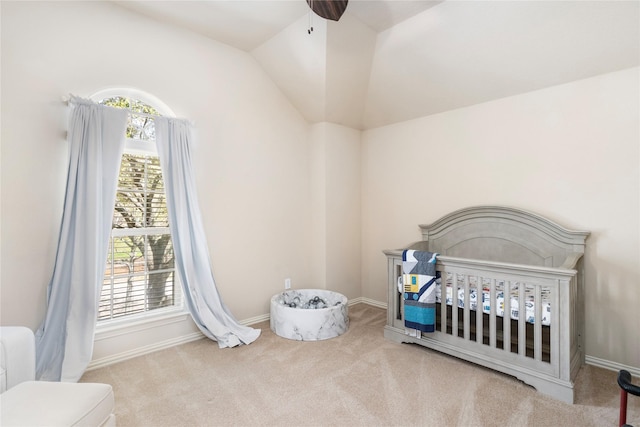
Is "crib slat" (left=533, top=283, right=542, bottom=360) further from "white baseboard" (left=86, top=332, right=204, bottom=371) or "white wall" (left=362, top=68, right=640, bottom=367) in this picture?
"white baseboard" (left=86, top=332, right=204, bottom=371)

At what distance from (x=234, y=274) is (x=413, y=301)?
1725 millimetres

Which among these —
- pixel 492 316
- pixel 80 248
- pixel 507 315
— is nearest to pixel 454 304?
pixel 492 316

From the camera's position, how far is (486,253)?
10.0 ft

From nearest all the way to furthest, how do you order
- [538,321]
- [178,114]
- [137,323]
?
[538,321], [137,323], [178,114]

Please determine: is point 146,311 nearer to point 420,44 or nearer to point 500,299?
point 500,299

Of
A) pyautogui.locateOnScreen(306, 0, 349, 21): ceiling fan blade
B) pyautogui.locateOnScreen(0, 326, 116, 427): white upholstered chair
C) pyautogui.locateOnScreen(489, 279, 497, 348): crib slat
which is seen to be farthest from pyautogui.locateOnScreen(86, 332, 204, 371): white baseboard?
pyautogui.locateOnScreen(306, 0, 349, 21): ceiling fan blade

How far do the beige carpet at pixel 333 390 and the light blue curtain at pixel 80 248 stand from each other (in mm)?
267

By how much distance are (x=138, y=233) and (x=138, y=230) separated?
3 centimetres

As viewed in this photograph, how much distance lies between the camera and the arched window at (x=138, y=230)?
8.64 feet

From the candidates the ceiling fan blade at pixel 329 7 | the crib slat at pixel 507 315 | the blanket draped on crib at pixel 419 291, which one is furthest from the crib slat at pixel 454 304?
the ceiling fan blade at pixel 329 7

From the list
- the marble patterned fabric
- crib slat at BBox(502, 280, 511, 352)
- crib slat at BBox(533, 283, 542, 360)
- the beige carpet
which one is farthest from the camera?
the marble patterned fabric

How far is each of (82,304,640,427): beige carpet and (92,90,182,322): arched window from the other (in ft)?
1.53

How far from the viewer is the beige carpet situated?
185 cm

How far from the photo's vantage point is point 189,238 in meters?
2.85
